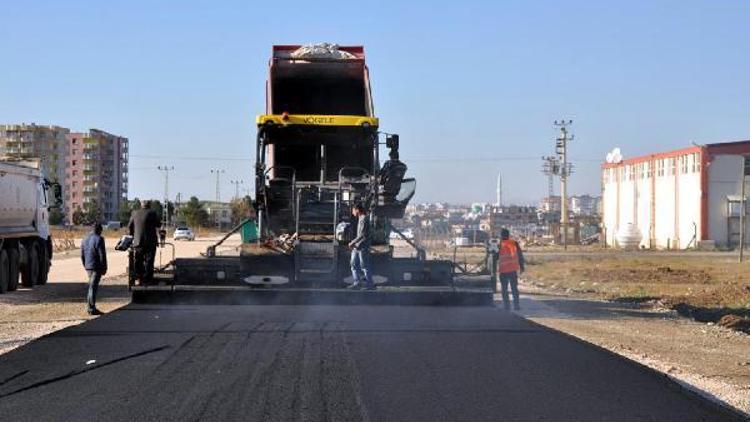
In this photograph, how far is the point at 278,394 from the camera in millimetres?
8445

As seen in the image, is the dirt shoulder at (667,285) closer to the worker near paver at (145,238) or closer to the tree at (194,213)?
the worker near paver at (145,238)

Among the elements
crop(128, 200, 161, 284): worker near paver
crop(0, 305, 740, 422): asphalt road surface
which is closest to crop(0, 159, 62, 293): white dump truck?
crop(128, 200, 161, 284): worker near paver

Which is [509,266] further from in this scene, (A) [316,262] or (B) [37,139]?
(B) [37,139]

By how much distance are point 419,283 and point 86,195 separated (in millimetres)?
156454

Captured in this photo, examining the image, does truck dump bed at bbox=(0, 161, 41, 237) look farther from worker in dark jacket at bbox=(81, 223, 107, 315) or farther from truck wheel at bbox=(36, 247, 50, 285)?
worker in dark jacket at bbox=(81, 223, 107, 315)

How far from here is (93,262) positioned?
16.3 meters

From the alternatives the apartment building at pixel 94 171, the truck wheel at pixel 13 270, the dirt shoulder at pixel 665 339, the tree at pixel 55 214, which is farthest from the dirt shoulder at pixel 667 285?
the apartment building at pixel 94 171

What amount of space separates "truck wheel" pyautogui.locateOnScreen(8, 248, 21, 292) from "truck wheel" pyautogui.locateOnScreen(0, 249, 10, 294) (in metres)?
0.16

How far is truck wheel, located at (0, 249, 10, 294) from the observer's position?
21250 mm

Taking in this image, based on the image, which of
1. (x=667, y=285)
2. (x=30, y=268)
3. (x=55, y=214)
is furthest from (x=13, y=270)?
(x=55, y=214)

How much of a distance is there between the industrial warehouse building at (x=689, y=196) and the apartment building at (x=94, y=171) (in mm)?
107501

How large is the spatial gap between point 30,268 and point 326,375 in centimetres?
1638

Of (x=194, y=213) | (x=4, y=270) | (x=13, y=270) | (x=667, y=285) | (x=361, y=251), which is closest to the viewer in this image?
(x=361, y=251)

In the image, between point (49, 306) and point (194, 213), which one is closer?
point (49, 306)
